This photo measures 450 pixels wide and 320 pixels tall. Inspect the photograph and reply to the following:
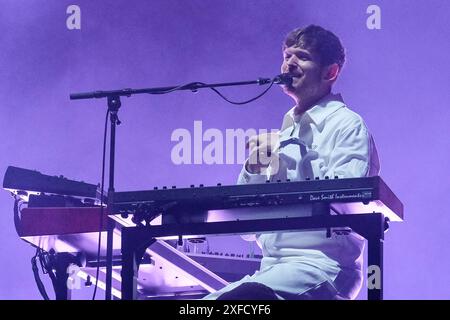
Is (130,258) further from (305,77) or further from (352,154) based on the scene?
(305,77)

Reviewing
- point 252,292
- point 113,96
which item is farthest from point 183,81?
point 252,292

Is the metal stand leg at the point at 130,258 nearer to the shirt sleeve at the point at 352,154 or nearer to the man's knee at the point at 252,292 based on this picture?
the man's knee at the point at 252,292

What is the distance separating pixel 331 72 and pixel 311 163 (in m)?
0.50

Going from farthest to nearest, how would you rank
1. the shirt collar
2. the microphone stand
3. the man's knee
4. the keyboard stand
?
1. the shirt collar
2. the microphone stand
3. the man's knee
4. the keyboard stand

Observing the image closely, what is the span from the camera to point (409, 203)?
10.9 ft

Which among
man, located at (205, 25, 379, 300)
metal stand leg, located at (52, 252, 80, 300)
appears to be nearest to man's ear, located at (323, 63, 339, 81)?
man, located at (205, 25, 379, 300)

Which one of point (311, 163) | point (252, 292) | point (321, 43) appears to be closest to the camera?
point (252, 292)

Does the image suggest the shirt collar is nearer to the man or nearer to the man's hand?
the man

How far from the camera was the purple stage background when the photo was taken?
346 centimetres

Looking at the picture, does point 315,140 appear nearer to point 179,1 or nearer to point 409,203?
point 409,203

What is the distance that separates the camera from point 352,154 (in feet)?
9.48

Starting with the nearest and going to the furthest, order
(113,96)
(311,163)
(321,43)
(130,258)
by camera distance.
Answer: (130,258) < (311,163) < (113,96) < (321,43)
